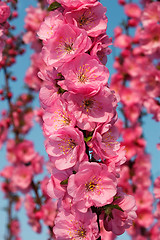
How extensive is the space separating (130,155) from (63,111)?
4554 millimetres

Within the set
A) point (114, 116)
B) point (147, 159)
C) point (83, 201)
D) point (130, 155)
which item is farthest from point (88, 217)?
point (147, 159)

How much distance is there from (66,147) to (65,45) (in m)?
0.52

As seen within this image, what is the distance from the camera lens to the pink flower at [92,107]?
155cm

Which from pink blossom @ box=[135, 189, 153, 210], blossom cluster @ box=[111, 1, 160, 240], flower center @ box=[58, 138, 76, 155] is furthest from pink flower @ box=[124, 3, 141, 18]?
flower center @ box=[58, 138, 76, 155]

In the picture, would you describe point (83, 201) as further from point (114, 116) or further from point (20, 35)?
point (20, 35)

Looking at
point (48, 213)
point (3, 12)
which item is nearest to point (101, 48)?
point (3, 12)

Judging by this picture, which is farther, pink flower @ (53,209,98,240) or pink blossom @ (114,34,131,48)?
pink blossom @ (114,34,131,48)

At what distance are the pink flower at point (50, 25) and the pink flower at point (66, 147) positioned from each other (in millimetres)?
525

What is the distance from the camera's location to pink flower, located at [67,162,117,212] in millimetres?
1502

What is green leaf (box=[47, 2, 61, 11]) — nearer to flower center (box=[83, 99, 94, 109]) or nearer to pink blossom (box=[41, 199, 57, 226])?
flower center (box=[83, 99, 94, 109])

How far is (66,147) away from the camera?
1647 mm

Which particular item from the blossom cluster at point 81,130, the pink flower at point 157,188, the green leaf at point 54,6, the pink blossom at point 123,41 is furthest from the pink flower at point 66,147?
the pink blossom at point 123,41

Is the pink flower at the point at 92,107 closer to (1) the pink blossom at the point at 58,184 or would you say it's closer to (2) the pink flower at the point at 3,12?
(1) the pink blossom at the point at 58,184

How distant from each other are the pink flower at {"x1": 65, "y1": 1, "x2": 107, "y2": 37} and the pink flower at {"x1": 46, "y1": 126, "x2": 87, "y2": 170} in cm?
52
